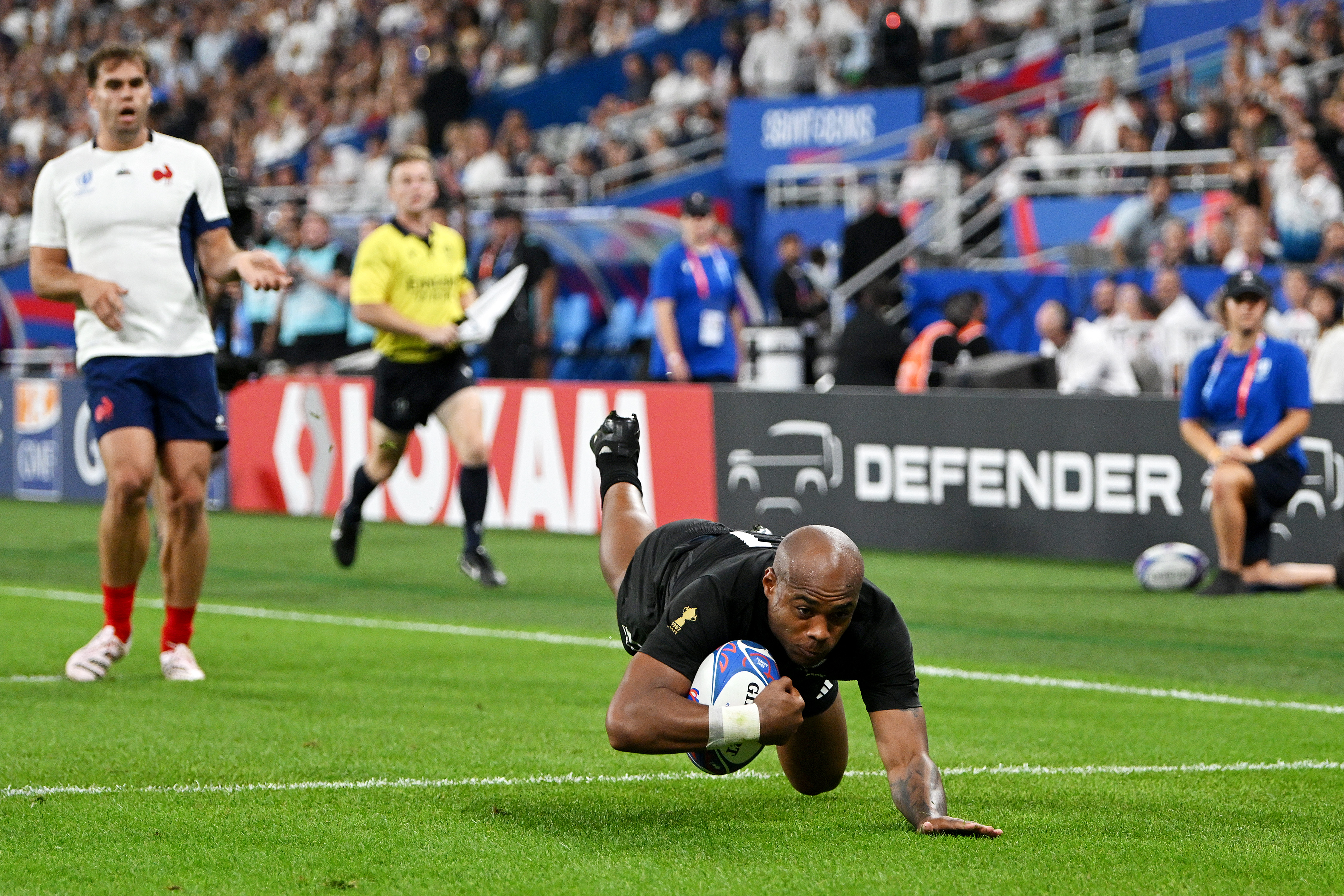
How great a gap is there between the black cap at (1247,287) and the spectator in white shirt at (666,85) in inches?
573

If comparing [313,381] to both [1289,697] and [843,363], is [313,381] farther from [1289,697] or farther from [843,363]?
[1289,697]

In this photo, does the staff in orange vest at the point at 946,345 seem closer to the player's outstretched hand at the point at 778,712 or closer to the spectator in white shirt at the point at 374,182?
the spectator in white shirt at the point at 374,182

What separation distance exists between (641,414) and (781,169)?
27.7 ft

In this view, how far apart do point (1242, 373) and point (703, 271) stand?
13.5ft

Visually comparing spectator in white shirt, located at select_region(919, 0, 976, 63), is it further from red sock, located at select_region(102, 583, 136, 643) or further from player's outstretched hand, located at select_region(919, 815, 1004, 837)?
player's outstretched hand, located at select_region(919, 815, 1004, 837)

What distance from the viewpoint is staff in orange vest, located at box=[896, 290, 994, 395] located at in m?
15.8

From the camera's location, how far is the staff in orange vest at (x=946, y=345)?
1584 cm

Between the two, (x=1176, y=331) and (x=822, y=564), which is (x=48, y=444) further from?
(x=822, y=564)

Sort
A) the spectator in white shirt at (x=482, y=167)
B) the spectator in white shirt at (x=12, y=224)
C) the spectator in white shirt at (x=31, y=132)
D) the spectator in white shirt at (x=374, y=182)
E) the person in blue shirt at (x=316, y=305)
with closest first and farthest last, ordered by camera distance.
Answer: the person in blue shirt at (x=316, y=305)
the spectator in white shirt at (x=482, y=167)
the spectator in white shirt at (x=374, y=182)
the spectator in white shirt at (x=12, y=224)
the spectator in white shirt at (x=31, y=132)

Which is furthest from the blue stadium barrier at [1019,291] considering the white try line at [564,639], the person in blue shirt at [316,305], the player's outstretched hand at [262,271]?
the player's outstretched hand at [262,271]

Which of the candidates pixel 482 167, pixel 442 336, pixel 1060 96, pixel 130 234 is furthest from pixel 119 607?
pixel 482 167

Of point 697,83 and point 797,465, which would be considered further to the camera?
point 697,83

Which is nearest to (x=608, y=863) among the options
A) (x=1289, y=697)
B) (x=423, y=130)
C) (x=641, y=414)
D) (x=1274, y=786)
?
(x=1274, y=786)

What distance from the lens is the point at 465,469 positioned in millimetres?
11477
